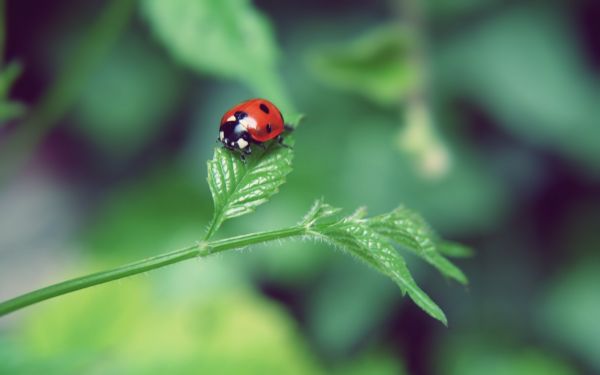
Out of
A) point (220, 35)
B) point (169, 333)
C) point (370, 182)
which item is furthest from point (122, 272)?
point (370, 182)

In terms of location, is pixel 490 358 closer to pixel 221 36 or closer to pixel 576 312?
pixel 576 312

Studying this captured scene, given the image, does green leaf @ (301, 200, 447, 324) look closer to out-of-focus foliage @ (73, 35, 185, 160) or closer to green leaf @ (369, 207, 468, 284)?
green leaf @ (369, 207, 468, 284)

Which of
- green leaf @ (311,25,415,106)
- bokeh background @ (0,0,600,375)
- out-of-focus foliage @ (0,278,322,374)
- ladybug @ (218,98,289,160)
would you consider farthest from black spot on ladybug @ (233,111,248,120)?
bokeh background @ (0,0,600,375)

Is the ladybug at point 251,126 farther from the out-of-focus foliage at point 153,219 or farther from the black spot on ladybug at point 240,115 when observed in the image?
the out-of-focus foliage at point 153,219

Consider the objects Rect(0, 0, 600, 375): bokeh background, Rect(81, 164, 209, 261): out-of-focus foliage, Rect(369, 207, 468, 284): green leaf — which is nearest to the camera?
Rect(369, 207, 468, 284): green leaf

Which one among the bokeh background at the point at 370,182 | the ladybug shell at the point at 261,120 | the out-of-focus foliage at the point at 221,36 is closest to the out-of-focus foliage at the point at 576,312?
the bokeh background at the point at 370,182

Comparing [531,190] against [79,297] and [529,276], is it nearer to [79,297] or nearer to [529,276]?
[529,276]
